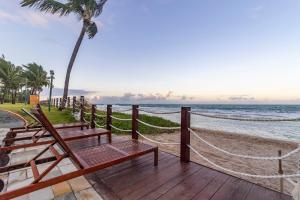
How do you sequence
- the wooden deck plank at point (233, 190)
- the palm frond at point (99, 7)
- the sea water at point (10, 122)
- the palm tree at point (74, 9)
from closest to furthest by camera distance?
the wooden deck plank at point (233, 190) < the sea water at point (10, 122) < the palm tree at point (74, 9) < the palm frond at point (99, 7)

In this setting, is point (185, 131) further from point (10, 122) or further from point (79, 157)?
point (10, 122)

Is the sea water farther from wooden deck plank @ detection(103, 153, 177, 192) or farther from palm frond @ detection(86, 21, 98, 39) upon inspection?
palm frond @ detection(86, 21, 98, 39)

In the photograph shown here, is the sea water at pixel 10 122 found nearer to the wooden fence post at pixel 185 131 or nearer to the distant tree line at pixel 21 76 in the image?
the wooden fence post at pixel 185 131

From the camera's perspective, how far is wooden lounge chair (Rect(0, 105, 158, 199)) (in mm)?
1923

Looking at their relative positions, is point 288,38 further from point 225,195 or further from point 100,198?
point 100,198

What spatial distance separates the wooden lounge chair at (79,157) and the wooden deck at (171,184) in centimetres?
35

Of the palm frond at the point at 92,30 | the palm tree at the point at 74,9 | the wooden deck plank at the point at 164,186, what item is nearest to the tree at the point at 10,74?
the palm tree at the point at 74,9

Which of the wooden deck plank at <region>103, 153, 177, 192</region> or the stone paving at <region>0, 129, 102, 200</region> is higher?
the stone paving at <region>0, 129, 102, 200</region>

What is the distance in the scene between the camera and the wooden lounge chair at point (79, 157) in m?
1.92

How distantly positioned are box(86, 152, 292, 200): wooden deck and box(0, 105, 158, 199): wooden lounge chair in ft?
1.14

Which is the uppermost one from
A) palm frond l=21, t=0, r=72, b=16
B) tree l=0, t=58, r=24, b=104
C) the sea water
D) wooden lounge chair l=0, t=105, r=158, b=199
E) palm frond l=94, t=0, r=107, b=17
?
palm frond l=94, t=0, r=107, b=17

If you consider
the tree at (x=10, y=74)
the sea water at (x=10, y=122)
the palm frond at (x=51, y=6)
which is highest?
the palm frond at (x=51, y=6)

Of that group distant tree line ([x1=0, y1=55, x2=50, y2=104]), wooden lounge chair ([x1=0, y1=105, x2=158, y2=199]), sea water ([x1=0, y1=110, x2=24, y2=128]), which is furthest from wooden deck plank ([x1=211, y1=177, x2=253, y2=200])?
distant tree line ([x1=0, y1=55, x2=50, y2=104])

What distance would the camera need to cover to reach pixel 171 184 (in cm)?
270
